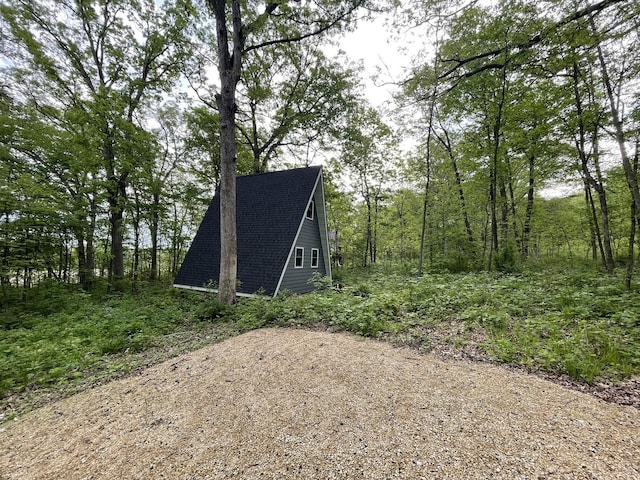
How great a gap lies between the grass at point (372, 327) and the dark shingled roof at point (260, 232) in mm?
2013

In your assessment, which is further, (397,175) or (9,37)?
(397,175)

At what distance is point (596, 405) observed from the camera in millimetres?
2037

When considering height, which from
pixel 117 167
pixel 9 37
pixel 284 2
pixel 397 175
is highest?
pixel 9 37

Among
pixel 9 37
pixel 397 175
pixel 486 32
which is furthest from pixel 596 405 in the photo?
pixel 9 37

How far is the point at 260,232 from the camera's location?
9711 mm

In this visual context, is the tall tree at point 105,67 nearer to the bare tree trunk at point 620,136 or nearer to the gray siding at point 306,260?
the gray siding at point 306,260

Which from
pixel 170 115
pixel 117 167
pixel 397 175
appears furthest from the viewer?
pixel 397 175

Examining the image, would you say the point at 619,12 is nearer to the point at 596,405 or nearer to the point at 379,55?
the point at 379,55

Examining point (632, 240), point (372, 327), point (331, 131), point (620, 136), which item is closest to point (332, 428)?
point (372, 327)

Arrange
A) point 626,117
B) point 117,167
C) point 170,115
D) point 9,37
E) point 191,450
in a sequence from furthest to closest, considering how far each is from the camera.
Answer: point 170,115 < point 117,167 < point 9,37 < point 626,117 < point 191,450

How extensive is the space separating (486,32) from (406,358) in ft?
Answer: 27.6

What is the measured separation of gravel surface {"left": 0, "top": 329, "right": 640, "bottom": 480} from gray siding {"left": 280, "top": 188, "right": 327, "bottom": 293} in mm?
6046

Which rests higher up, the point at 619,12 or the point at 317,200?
the point at 619,12

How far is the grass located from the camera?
290 centimetres
